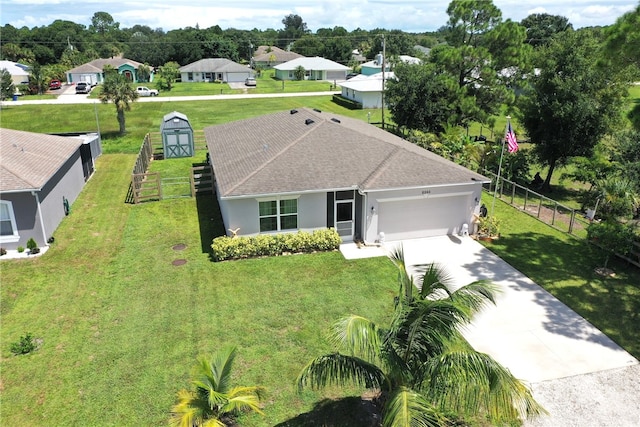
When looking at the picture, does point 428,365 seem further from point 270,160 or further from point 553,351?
point 270,160

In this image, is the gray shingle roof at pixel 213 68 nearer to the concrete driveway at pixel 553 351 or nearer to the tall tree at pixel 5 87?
the tall tree at pixel 5 87

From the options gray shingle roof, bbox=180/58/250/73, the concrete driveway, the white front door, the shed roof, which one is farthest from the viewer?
the shed roof

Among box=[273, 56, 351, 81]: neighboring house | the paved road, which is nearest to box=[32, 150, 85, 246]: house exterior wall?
the paved road

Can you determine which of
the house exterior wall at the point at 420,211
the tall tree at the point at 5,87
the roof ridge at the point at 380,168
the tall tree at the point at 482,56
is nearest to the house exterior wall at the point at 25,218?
the roof ridge at the point at 380,168

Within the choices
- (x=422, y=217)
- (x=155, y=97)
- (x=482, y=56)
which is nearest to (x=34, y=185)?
(x=422, y=217)

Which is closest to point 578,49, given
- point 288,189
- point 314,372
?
point 288,189

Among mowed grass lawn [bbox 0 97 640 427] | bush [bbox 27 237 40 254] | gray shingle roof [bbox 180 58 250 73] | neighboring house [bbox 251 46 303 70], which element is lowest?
mowed grass lawn [bbox 0 97 640 427]

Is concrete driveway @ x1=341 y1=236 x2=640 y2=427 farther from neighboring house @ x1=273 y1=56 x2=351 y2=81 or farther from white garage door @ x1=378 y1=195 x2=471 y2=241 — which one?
neighboring house @ x1=273 y1=56 x2=351 y2=81
